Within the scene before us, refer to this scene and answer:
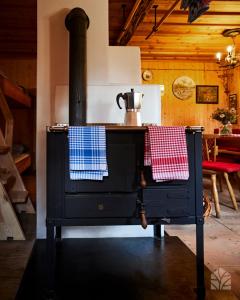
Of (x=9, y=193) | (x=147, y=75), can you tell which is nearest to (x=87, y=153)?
(x=9, y=193)

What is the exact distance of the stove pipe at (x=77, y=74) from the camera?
7.32 ft

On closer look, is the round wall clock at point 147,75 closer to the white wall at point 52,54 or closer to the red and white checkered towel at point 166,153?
the white wall at point 52,54

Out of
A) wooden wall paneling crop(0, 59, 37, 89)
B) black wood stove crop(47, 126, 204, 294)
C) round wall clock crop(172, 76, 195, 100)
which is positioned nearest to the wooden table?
round wall clock crop(172, 76, 195, 100)

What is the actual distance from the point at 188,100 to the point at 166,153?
5.91m

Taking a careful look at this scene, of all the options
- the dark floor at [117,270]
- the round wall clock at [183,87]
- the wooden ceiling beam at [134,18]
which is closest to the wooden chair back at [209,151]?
the wooden ceiling beam at [134,18]

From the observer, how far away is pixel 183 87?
23.9 feet

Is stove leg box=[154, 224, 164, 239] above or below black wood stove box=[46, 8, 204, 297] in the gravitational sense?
below

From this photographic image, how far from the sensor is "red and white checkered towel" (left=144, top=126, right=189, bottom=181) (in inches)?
65.2

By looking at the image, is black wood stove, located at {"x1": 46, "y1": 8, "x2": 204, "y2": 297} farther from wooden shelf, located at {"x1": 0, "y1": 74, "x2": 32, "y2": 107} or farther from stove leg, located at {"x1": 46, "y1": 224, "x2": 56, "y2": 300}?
wooden shelf, located at {"x1": 0, "y1": 74, "x2": 32, "y2": 107}

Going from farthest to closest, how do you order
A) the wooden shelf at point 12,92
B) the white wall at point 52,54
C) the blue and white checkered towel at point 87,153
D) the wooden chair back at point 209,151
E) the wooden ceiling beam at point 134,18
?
1. the wooden chair back at point 209,151
2. the wooden ceiling beam at point 134,18
3. the wooden shelf at point 12,92
4. the white wall at point 52,54
5. the blue and white checkered towel at point 87,153

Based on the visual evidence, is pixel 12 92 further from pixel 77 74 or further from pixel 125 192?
pixel 125 192

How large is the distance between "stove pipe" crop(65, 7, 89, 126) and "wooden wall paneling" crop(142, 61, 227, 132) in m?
5.02

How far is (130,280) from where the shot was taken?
6.18 ft

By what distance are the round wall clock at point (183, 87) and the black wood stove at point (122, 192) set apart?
18.8 ft
